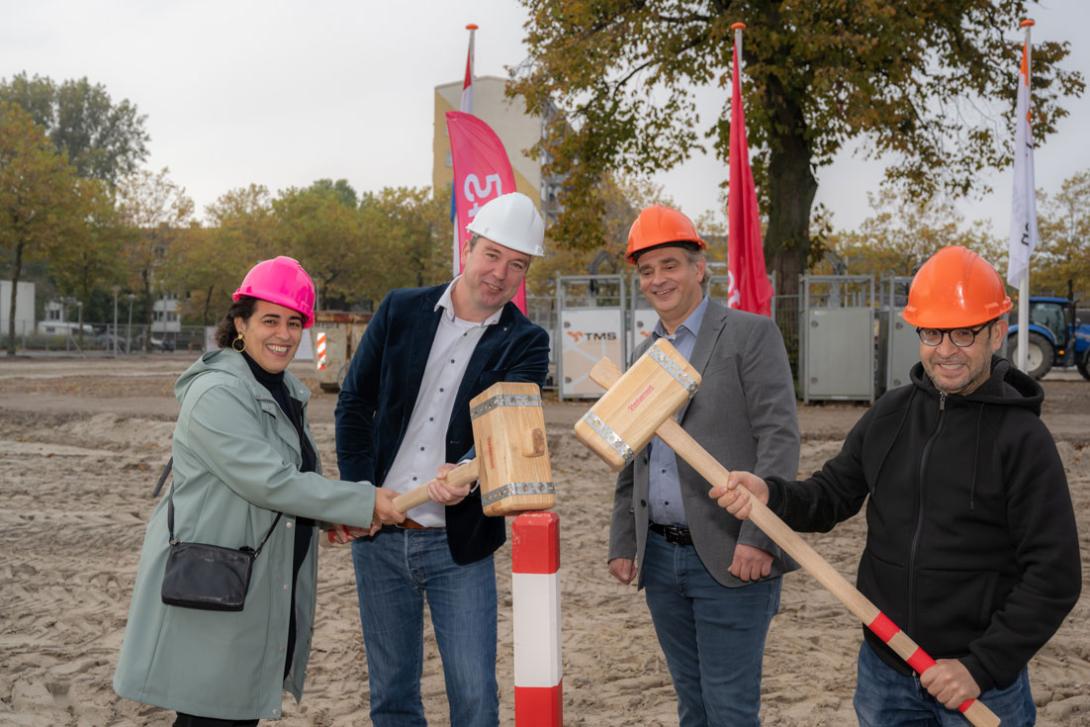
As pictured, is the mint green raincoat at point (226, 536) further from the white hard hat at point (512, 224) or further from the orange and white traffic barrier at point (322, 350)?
the orange and white traffic barrier at point (322, 350)

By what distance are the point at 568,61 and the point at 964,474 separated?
691 inches

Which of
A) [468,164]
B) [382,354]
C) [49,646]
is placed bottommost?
[49,646]

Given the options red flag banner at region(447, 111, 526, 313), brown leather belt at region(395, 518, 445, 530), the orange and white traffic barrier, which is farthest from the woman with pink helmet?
the orange and white traffic barrier

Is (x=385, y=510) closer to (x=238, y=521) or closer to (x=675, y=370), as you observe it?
(x=238, y=521)

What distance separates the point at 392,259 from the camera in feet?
180

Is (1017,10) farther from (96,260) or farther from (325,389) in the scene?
(96,260)

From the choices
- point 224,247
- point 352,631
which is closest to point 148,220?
point 224,247

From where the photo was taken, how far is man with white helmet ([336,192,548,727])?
10.3 feet

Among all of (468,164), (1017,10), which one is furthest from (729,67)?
(468,164)

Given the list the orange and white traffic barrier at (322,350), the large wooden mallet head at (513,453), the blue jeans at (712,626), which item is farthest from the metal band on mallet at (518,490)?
the orange and white traffic barrier at (322,350)

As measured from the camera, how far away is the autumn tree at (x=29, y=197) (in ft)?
127

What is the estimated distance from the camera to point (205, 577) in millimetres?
2807

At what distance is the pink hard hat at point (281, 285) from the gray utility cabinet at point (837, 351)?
16.2 m

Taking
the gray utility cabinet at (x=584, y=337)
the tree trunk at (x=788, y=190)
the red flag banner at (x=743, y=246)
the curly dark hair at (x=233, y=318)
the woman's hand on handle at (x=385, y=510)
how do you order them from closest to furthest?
1. the woman's hand on handle at (x=385, y=510)
2. the curly dark hair at (x=233, y=318)
3. the red flag banner at (x=743, y=246)
4. the gray utility cabinet at (x=584, y=337)
5. the tree trunk at (x=788, y=190)
